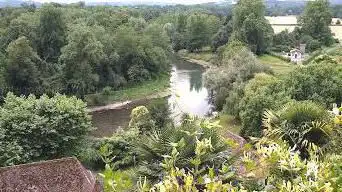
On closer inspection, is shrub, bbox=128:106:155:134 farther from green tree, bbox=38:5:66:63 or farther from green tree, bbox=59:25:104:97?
green tree, bbox=38:5:66:63

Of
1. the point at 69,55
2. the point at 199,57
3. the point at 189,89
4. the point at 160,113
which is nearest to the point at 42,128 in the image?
the point at 160,113

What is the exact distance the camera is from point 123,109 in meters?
38.1

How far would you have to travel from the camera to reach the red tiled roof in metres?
14.3

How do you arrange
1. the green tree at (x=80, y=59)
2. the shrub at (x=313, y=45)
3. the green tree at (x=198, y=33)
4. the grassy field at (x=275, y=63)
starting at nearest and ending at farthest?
1. the green tree at (x=80, y=59)
2. the grassy field at (x=275, y=63)
3. the shrub at (x=313, y=45)
4. the green tree at (x=198, y=33)

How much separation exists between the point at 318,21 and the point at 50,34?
39498 mm

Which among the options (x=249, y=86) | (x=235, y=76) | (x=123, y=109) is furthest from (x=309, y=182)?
(x=123, y=109)

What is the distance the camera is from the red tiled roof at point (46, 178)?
1427 centimetres

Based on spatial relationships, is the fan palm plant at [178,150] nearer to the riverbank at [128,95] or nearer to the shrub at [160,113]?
the shrub at [160,113]

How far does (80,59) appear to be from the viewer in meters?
39.9

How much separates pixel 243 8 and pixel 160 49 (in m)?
18.4

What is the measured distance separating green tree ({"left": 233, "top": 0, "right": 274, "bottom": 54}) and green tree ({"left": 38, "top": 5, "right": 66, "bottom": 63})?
24984 millimetres

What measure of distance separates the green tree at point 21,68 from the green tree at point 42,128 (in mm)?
16008

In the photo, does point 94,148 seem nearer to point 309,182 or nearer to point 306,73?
point 306,73

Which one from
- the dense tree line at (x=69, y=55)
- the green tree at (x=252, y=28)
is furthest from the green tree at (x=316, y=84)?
the green tree at (x=252, y=28)
